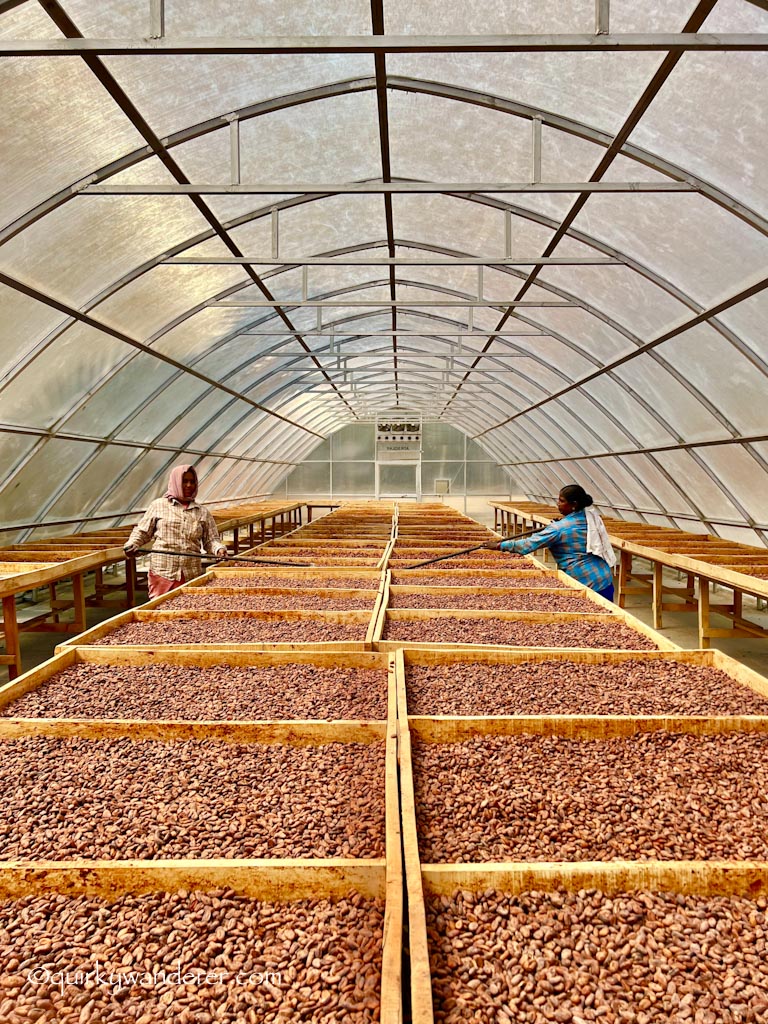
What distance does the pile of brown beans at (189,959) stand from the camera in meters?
1.26

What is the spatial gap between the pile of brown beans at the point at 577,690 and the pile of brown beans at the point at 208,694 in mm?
260

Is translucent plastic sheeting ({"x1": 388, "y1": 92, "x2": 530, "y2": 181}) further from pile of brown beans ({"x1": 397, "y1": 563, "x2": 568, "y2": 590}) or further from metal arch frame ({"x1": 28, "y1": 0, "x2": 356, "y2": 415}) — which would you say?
pile of brown beans ({"x1": 397, "y1": 563, "x2": 568, "y2": 590})

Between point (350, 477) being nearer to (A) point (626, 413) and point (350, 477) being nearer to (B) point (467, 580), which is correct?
(A) point (626, 413)

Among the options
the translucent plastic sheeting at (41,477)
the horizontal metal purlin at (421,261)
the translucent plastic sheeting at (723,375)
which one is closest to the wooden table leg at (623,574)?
the translucent plastic sheeting at (723,375)

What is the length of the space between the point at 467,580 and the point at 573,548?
0.95 metres

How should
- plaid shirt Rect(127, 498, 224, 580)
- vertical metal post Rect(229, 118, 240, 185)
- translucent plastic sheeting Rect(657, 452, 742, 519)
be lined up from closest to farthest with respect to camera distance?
vertical metal post Rect(229, 118, 240, 185), plaid shirt Rect(127, 498, 224, 580), translucent plastic sheeting Rect(657, 452, 742, 519)

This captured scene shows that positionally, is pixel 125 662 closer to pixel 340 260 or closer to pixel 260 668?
Answer: pixel 260 668

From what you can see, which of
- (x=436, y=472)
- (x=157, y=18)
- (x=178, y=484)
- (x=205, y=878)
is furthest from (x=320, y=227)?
(x=436, y=472)

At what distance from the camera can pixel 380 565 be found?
20.5 feet

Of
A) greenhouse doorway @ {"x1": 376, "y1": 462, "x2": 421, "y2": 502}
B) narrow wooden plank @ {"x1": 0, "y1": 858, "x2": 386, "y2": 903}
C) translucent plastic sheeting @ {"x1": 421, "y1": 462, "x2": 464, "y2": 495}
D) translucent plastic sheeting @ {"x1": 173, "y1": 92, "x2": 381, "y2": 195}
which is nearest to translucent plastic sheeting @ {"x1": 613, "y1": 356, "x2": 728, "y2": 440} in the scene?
translucent plastic sheeting @ {"x1": 173, "y1": 92, "x2": 381, "y2": 195}

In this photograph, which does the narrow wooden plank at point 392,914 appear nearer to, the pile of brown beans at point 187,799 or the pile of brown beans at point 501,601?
the pile of brown beans at point 187,799

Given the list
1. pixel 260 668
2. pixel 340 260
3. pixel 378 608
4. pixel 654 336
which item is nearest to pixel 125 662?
pixel 260 668

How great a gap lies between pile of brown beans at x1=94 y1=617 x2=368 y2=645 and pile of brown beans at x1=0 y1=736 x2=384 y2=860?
1.33 m

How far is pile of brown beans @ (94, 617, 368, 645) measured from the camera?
12.3 ft
